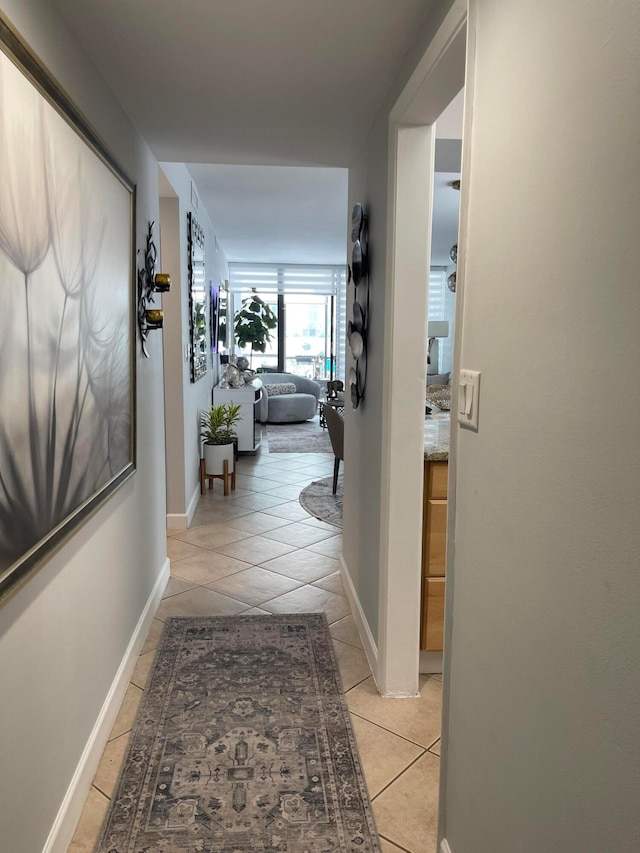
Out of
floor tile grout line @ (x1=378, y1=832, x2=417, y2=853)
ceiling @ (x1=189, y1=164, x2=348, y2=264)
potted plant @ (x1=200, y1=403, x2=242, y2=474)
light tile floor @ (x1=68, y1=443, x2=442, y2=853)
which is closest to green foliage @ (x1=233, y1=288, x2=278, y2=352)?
ceiling @ (x1=189, y1=164, x2=348, y2=264)

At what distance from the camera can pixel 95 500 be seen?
1.93 meters

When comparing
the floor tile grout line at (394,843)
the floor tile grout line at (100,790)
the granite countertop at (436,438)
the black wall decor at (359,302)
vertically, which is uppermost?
the black wall decor at (359,302)

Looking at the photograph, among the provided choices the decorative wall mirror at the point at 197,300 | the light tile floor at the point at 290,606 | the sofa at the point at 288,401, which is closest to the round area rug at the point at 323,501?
the light tile floor at the point at 290,606

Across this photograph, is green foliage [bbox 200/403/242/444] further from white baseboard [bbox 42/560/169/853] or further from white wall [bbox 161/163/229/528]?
white baseboard [bbox 42/560/169/853]

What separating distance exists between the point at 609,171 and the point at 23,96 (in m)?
1.17

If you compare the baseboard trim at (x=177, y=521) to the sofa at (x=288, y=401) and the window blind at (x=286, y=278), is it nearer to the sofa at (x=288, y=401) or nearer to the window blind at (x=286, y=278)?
the sofa at (x=288, y=401)

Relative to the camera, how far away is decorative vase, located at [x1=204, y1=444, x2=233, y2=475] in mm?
5250

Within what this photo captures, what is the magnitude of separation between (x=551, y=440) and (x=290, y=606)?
7.92 feet

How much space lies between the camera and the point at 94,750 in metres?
1.97

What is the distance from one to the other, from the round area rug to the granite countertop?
5.25 feet

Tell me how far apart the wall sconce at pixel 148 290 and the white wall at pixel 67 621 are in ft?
0.37

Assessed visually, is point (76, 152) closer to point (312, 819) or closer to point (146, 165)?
point (146, 165)

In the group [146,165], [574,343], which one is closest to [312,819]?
[574,343]

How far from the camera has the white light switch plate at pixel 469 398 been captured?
1.35 meters
